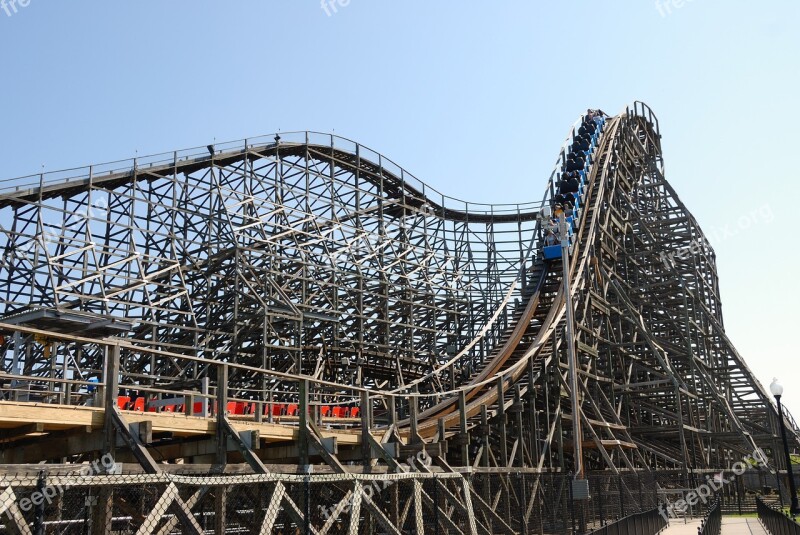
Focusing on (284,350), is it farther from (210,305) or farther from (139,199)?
(139,199)

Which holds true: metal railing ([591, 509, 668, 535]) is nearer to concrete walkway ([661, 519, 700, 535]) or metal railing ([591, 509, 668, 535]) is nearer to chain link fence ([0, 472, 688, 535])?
concrete walkway ([661, 519, 700, 535])

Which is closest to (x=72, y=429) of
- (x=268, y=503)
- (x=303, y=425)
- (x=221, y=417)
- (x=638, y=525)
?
(x=221, y=417)

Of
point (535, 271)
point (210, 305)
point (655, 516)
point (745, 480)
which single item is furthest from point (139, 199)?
point (745, 480)

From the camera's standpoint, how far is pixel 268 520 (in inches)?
285

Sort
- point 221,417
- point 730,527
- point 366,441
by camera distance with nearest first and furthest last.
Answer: point 221,417 → point 366,441 → point 730,527

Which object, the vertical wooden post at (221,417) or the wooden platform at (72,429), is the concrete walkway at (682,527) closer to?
the wooden platform at (72,429)

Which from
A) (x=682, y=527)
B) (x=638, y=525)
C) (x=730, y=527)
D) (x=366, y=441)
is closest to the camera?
(x=366, y=441)

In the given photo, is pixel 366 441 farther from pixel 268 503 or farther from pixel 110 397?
pixel 268 503

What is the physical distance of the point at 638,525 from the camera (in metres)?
12.9

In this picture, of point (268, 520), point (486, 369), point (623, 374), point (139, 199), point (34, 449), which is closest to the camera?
point (268, 520)

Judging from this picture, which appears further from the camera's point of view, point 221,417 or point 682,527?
point 682,527

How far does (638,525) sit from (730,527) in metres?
6.59

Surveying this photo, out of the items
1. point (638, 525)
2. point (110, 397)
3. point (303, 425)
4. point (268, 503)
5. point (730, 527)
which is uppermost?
point (110, 397)

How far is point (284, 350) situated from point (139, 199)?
5769mm
